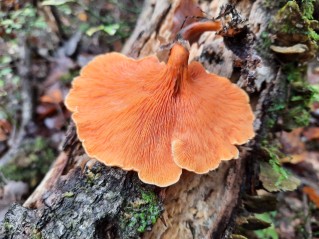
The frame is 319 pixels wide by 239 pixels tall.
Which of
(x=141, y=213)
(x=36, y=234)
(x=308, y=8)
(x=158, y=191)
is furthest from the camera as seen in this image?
(x=308, y=8)

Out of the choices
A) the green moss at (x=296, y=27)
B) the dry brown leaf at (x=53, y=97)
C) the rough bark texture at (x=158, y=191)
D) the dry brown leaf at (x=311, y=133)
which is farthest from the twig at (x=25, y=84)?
the dry brown leaf at (x=311, y=133)

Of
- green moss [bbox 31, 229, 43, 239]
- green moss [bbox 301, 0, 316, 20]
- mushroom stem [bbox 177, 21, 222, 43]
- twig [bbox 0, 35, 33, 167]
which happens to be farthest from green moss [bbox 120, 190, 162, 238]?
twig [bbox 0, 35, 33, 167]

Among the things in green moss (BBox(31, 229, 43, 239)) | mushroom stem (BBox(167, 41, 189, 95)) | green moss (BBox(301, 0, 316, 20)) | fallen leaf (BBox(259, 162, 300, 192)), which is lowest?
green moss (BBox(31, 229, 43, 239))

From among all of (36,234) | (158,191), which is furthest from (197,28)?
(36,234)

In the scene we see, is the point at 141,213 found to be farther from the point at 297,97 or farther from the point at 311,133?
the point at 311,133

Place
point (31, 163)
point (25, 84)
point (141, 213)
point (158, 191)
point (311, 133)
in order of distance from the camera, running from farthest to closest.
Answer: point (311, 133) → point (25, 84) → point (31, 163) → point (158, 191) → point (141, 213)

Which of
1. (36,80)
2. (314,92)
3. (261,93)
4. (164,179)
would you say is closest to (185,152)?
(164,179)

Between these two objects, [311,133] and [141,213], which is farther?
[311,133]

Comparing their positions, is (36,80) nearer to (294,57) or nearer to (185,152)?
(185,152)

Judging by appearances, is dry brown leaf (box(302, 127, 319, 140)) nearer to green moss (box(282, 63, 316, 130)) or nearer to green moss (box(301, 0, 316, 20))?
green moss (box(282, 63, 316, 130))
